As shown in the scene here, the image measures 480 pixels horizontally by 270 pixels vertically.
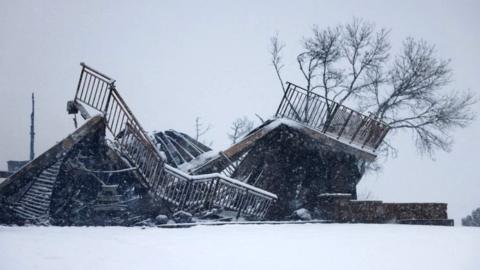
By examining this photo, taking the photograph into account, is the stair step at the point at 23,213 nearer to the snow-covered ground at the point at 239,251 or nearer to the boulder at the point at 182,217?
the snow-covered ground at the point at 239,251

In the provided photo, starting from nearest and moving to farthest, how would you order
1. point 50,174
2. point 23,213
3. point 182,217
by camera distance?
point 23,213, point 50,174, point 182,217

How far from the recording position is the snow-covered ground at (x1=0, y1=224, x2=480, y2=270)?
19.6 feet

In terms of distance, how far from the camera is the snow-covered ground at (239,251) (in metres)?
5.98

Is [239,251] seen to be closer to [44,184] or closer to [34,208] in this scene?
[34,208]

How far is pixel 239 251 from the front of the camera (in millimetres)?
7176

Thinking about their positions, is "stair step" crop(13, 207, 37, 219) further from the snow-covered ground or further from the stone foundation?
the stone foundation

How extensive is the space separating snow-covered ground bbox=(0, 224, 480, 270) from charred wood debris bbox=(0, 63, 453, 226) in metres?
3.64

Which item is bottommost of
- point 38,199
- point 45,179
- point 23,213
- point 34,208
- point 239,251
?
point 23,213

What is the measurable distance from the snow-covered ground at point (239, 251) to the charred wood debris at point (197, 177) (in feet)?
11.9

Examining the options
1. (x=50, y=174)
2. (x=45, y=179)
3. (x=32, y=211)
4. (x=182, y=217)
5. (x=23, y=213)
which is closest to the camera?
(x=23, y=213)

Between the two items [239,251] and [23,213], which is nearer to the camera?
[239,251]

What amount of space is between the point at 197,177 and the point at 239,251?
21.1 ft

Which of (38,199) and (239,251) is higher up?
(239,251)

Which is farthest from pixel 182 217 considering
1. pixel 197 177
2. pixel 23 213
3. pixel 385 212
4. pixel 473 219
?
pixel 473 219
